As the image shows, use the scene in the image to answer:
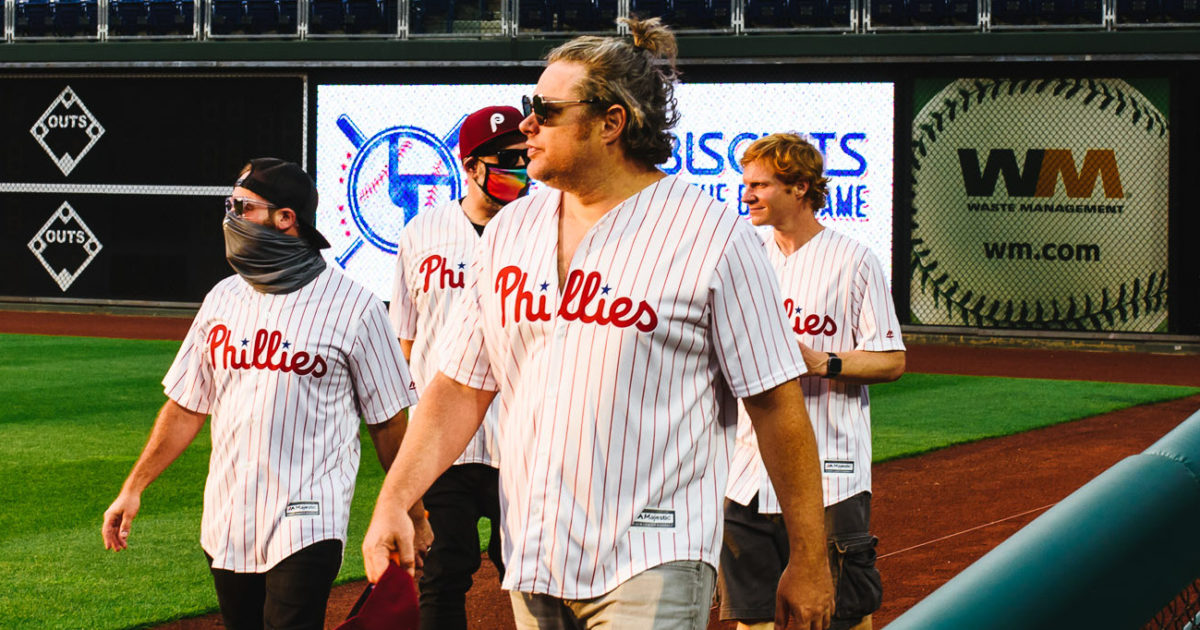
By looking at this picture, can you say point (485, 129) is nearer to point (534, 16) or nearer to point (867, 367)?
point (867, 367)

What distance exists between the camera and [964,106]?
817 inches

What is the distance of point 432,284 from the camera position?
529 centimetres

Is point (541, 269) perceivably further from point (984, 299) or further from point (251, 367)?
point (984, 299)

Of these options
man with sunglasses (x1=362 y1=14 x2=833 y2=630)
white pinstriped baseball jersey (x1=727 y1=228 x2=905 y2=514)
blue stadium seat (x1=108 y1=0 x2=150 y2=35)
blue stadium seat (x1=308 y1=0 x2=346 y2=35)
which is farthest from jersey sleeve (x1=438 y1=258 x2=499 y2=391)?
blue stadium seat (x1=108 y1=0 x2=150 y2=35)

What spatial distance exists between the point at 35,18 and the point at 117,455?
56.0ft

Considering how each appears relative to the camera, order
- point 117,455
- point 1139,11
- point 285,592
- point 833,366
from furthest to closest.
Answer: point 1139,11, point 117,455, point 833,366, point 285,592

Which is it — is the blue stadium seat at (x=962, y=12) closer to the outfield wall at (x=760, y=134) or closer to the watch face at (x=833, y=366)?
the outfield wall at (x=760, y=134)

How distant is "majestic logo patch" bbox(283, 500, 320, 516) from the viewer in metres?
4.01

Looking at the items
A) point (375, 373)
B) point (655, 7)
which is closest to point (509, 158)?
point (375, 373)

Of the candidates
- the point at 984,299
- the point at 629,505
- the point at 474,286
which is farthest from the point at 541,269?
the point at 984,299

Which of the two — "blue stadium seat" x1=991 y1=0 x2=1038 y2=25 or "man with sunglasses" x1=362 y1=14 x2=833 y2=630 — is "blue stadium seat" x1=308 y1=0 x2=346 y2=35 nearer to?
"blue stadium seat" x1=991 y1=0 x2=1038 y2=25

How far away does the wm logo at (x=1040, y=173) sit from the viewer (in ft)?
65.6

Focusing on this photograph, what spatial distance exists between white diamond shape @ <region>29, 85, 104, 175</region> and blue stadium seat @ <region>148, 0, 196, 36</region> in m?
1.88

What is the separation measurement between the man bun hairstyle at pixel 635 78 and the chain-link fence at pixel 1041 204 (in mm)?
18103
